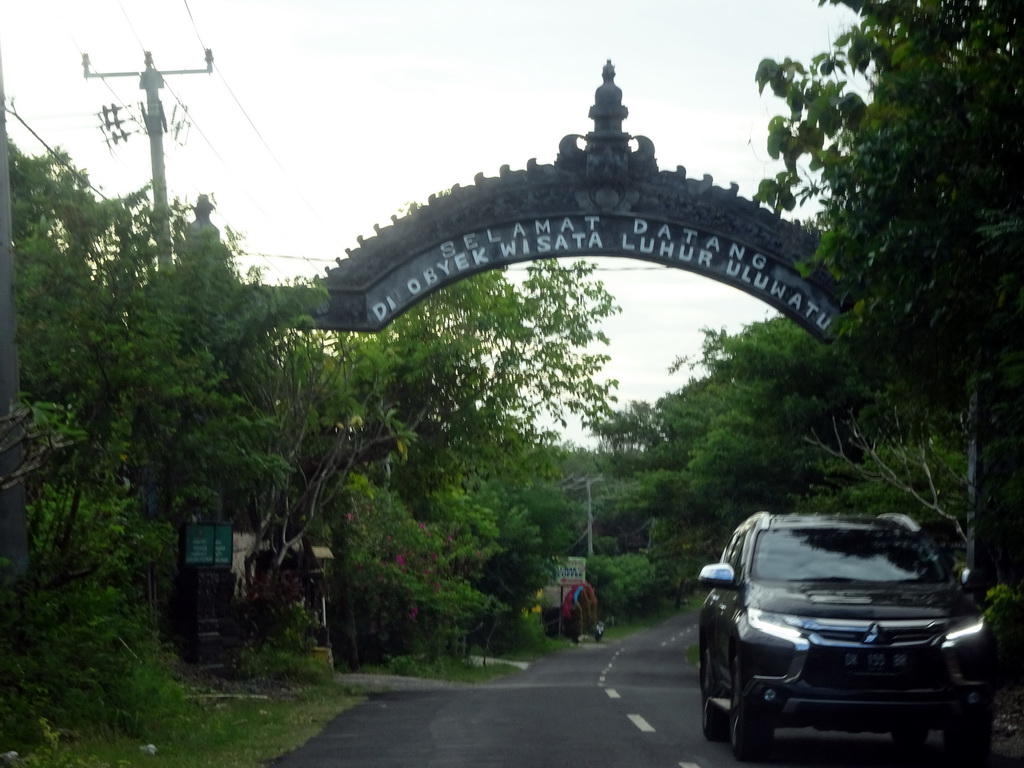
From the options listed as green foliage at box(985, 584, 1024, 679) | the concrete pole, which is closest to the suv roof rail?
green foliage at box(985, 584, 1024, 679)

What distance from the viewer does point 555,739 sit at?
528 inches

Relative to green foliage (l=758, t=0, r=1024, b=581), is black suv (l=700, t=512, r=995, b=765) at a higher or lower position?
lower

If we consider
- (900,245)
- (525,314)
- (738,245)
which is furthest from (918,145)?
(525,314)

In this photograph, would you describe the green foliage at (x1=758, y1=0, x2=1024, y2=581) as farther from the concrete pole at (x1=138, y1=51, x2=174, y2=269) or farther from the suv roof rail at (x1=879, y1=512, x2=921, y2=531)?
the concrete pole at (x1=138, y1=51, x2=174, y2=269)

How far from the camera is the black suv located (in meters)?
10.8

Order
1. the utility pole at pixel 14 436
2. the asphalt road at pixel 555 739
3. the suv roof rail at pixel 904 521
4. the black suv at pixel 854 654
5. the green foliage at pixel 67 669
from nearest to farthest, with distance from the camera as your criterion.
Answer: the black suv at pixel 854 654 < the asphalt road at pixel 555 739 < the green foliage at pixel 67 669 < the suv roof rail at pixel 904 521 < the utility pole at pixel 14 436

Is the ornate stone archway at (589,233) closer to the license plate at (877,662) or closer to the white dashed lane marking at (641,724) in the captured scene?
the white dashed lane marking at (641,724)

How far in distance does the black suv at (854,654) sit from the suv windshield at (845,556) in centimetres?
2

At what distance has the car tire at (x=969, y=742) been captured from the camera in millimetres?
11070

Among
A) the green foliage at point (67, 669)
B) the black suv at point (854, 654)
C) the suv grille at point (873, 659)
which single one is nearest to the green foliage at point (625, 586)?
the green foliage at point (67, 669)

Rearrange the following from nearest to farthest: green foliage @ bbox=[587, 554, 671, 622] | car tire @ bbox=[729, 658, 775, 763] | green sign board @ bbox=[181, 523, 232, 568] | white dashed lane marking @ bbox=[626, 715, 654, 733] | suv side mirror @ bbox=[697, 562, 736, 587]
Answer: car tire @ bbox=[729, 658, 775, 763], suv side mirror @ bbox=[697, 562, 736, 587], white dashed lane marking @ bbox=[626, 715, 654, 733], green sign board @ bbox=[181, 523, 232, 568], green foliage @ bbox=[587, 554, 671, 622]

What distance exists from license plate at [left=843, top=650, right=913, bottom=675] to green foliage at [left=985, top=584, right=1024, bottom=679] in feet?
18.7

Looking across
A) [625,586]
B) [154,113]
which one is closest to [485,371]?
[154,113]

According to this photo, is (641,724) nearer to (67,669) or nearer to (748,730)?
(748,730)
